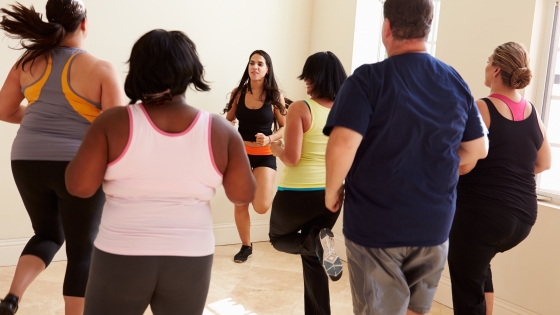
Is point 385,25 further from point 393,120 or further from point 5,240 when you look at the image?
point 5,240

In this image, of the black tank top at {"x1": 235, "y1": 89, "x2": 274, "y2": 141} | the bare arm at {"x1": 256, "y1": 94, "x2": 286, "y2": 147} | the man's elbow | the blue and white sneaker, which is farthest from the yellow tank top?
the black tank top at {"x1": 235, "y1": 89, "x2": 274, "y2": 141}

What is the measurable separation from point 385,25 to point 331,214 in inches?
44.4

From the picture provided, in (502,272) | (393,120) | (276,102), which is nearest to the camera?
(393,120)

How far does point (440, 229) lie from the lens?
6.01 feet

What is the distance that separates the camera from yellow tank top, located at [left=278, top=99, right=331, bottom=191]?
8.48 feet

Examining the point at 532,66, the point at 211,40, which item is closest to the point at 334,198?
the point at 532,66

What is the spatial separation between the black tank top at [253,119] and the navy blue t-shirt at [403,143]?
8.43ft

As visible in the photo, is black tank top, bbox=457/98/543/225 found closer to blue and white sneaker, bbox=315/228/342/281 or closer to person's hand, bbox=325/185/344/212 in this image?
blue and white sneaker, bbox=315/228/342/281

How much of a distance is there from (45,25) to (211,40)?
2.57 metres


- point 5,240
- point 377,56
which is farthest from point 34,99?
point 377,56

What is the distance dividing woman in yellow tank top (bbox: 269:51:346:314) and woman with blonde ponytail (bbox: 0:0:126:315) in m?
0.84

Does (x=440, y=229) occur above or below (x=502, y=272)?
above

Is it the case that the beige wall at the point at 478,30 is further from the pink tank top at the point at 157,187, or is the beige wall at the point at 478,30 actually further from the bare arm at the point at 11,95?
the bare arm at the point at 11,95

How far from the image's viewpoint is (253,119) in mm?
4359
